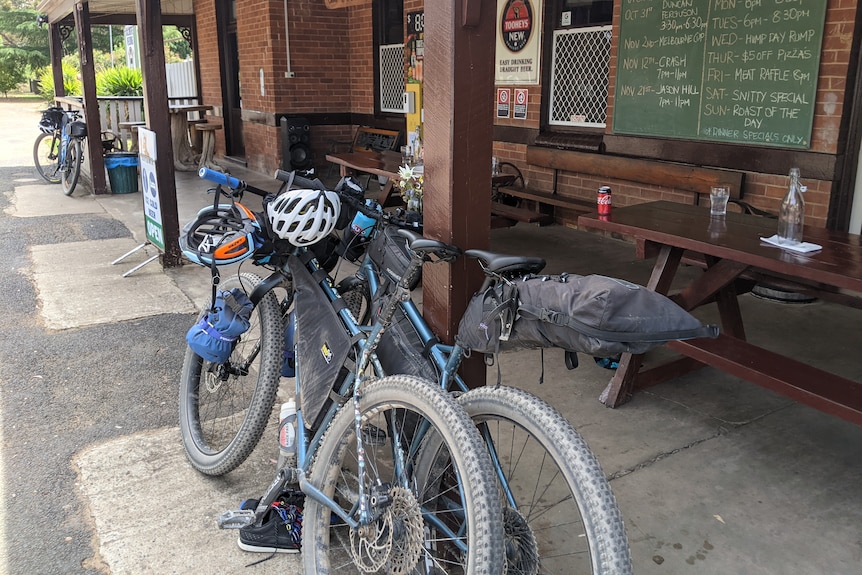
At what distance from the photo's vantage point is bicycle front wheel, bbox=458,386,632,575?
57.2 inches

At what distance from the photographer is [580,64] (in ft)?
22.1

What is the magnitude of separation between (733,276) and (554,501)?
1.43 metres

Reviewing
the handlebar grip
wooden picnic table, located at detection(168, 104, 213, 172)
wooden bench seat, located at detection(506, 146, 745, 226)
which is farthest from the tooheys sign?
wooden picnic table, located at detection(168, 104, 213, 172)

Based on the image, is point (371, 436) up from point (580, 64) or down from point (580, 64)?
down

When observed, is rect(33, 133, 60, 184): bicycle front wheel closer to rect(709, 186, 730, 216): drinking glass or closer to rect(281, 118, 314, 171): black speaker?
rect(281, 118, 314, 171): black speaker

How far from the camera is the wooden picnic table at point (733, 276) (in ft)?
8.94

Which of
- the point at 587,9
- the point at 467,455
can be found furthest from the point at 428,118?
the point at 587,9

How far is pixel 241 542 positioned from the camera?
2432mm

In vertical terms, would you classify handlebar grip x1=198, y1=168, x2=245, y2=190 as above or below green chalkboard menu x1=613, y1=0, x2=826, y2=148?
below

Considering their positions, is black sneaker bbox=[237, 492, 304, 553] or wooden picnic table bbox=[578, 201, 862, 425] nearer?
black sneaker bbox=[237, 492, 304, 553]

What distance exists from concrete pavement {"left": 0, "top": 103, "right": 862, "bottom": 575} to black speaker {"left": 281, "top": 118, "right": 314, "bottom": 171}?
5.08m

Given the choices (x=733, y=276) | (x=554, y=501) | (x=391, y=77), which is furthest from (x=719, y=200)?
(x=391, y=77)

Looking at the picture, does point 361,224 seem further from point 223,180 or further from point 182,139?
point 182,139

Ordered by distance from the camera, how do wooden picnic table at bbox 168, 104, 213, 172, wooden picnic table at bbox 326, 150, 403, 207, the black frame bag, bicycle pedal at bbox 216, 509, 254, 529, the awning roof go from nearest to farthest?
1. the black frame bag
2. bicycle pedal at bbox 216, 509, 254, 529
3. wooden picnic table at bbox 326, 150, 403, 207
4. the awning roof
5. wooden picnic table at bbox 168, 104, 213, 172
